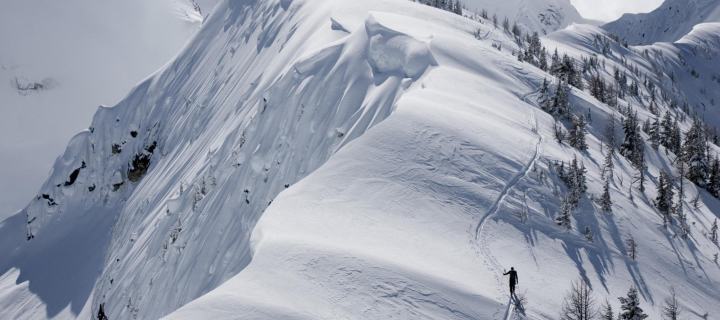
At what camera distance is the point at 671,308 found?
14.7 metres

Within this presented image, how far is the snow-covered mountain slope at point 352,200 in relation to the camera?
1267cm

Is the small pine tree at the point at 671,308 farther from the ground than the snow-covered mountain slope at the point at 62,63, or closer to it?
farther from the ground

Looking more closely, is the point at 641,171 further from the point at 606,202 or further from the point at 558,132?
the point at 606,202

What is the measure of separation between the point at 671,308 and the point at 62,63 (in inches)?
4455

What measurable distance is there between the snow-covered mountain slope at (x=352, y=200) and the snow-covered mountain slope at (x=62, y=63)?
143 feet

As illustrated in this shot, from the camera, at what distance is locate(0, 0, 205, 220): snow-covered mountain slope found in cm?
8412

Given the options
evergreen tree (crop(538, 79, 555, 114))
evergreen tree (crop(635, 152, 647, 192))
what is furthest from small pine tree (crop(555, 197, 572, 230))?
evergreen tree (crop(538, 79, 555, 114))

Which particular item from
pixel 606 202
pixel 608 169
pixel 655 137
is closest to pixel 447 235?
pixel 606 202

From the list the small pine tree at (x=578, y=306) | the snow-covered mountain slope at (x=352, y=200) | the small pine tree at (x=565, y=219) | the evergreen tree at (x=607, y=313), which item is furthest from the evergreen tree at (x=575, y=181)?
the evergreen tree at (x=607, y=313)

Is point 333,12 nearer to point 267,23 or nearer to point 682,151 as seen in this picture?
point 267,23

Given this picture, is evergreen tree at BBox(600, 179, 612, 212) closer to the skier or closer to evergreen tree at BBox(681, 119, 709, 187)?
the skier

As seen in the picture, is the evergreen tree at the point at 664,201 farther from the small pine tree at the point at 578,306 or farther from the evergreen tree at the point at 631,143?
the small pine tree at the point at 578,306

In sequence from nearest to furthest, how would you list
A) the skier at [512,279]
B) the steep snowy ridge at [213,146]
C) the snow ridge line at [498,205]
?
the skier at [512,279] → the snow ridge line at [498,205] → the steep snowy ridge at [213,146]

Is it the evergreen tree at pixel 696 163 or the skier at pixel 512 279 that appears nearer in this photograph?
the skier at pixel 512 279
